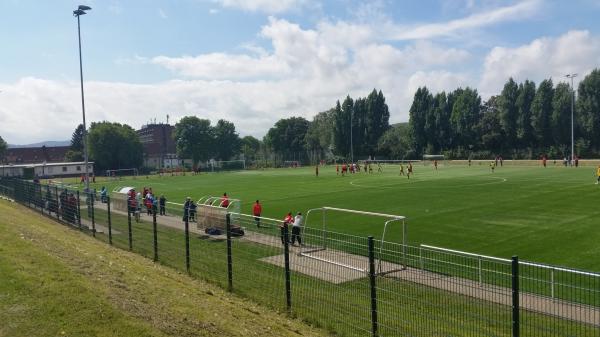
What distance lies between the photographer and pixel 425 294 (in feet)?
35.8

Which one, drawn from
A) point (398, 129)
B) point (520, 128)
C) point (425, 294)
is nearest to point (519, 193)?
point (425, 294)

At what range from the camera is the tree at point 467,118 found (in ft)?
332

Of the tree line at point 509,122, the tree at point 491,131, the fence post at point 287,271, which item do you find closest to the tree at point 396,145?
the tree line at point 509,122

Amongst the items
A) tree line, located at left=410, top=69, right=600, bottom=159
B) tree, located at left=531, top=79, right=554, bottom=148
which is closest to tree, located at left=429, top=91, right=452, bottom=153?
tree line, located at left=410, top=69, right=600, bottom=159

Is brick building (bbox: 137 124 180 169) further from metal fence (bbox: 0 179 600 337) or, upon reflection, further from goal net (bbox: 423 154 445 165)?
metal fence (bbox: 0 179 600 337)

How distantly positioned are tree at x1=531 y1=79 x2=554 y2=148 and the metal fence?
269ft

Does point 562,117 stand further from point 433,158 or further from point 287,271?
point 287,271

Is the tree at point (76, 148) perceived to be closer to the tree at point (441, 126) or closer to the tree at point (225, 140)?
the tree at point (225, 140)

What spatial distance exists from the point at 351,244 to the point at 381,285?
2277 millimetres

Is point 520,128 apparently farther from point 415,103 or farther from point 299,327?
point 299,327

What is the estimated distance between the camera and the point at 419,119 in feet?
353

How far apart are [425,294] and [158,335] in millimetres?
6429

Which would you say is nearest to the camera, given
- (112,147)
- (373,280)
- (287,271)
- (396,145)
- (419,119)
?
(373,280)

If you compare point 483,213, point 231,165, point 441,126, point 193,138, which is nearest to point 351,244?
point 483,213
